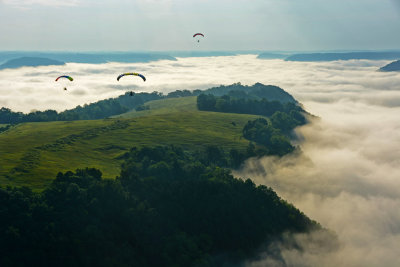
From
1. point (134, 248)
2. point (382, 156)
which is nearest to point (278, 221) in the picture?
point (134, 248)

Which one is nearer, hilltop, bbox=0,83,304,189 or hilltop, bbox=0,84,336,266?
hilltop, bbox=0,84,336,266

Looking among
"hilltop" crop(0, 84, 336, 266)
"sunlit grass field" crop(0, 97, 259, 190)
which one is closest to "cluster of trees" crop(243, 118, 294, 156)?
"sunlit grass field" crop(0, 97, 259, 190)

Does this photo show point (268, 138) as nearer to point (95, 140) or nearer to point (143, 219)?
point (95, 140)

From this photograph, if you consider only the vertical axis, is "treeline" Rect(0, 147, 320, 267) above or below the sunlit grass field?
below

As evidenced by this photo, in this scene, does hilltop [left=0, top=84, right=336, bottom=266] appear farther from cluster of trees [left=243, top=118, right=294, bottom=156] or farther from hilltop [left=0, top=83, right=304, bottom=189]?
cluster of trees [left=243, top=118, right=294, bottom=156]

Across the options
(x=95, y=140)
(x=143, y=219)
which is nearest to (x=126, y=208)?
(x=143, y=219)
